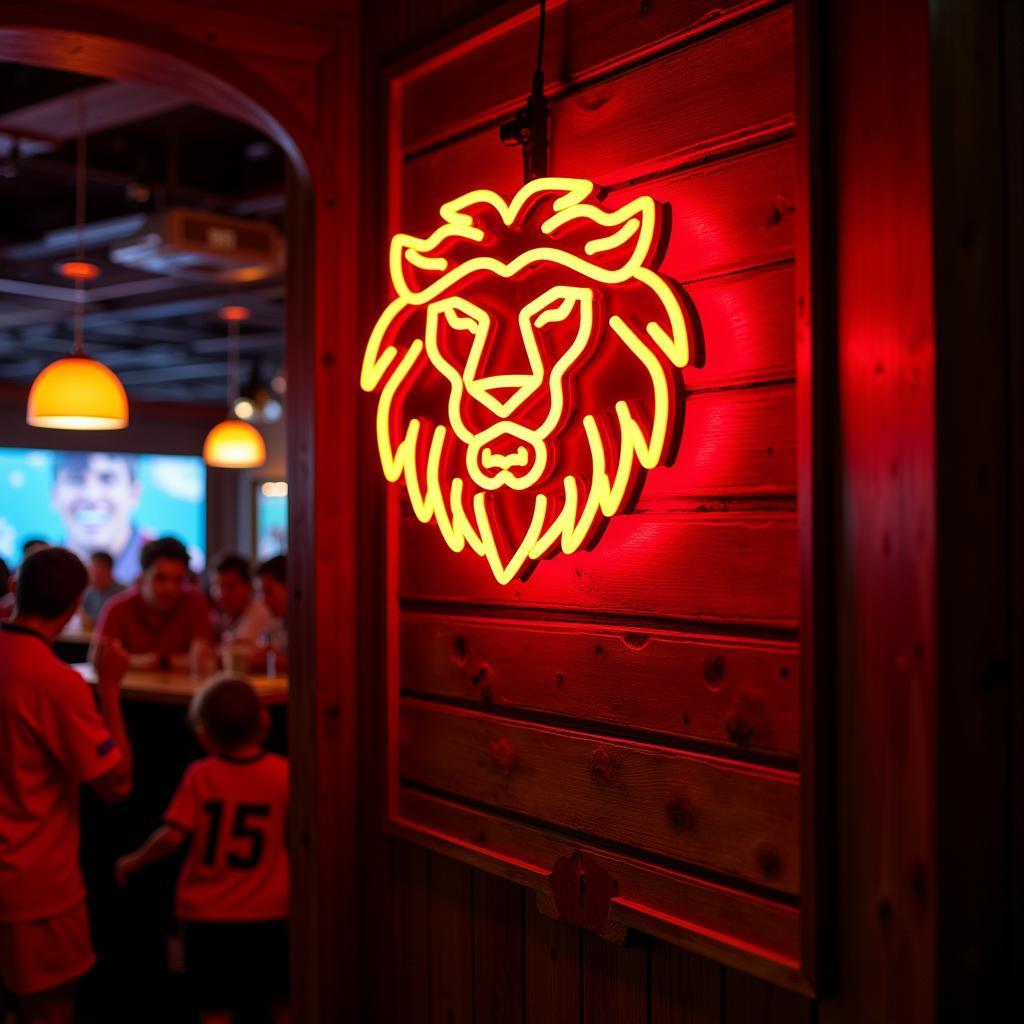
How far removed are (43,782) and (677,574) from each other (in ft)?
6.52

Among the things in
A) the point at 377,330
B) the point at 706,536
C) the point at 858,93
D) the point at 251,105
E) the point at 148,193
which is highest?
the point at 148,193

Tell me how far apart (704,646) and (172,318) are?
9.35 metres

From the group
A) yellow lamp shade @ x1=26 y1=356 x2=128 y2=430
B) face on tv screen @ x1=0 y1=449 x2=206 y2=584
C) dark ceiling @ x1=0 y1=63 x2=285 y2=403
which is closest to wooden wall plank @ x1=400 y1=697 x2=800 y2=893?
yellow lamp shade @ x1=26 y1=356 x2=128 y2=430

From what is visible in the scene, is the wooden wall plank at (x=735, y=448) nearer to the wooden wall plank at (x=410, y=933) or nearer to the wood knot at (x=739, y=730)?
the wood knot at (x=739, y=730)

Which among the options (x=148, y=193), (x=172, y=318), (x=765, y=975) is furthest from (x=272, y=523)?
(x=765, y=975)

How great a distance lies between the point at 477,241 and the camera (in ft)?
7.07

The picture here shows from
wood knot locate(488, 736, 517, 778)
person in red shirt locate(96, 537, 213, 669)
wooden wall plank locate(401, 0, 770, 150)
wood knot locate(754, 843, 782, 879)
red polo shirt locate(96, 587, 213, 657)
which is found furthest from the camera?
red polo shirt locate(96, 587, 213, 657)

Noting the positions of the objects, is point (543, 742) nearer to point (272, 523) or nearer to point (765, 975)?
point (765, 975)

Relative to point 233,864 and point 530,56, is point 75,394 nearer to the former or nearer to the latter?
point 233,864

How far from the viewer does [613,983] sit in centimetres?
205

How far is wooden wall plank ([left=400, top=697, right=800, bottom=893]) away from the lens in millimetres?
1735

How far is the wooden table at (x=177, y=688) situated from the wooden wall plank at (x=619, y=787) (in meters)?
2.27

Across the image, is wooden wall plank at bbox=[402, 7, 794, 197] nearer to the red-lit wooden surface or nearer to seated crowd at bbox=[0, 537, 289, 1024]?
the red-lit wooden surface

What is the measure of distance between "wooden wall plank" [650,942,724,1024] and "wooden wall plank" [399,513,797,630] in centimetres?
58
